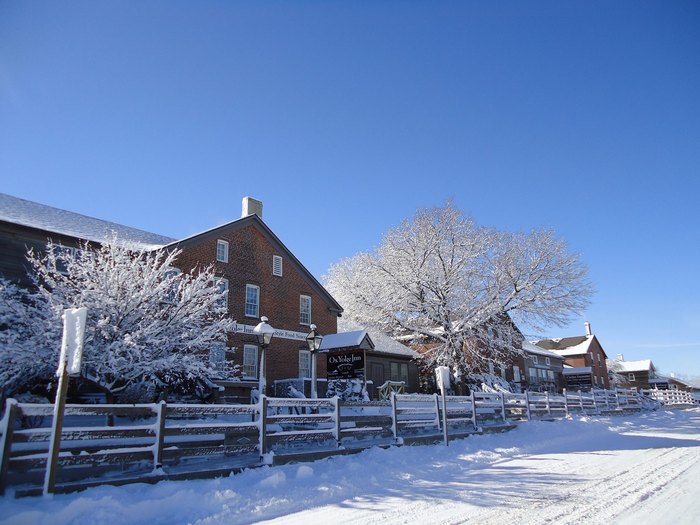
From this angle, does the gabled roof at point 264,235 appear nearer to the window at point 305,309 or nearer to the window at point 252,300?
the window at point 305,309

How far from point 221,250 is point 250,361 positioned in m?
5.56

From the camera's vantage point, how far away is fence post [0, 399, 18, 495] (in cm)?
684

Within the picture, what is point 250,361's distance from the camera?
2309 centimetres

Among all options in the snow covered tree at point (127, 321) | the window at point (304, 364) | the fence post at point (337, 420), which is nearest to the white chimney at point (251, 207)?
the window at point (304, 364)

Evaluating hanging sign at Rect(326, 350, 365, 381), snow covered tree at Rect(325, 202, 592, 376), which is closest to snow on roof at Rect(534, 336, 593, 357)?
snow covered tree at Rect(325, 202, 592, 376)

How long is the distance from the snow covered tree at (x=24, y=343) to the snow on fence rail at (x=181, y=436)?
1.69 meters

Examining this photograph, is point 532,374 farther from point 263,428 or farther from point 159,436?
point 159,436

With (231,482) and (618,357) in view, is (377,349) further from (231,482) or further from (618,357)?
(618,357)

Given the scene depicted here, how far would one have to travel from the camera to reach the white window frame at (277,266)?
2567 cm

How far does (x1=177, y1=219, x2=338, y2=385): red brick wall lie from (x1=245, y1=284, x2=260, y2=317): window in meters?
0.20

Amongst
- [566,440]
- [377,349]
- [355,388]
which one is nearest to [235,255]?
[355,388]

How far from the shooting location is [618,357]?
87.8m

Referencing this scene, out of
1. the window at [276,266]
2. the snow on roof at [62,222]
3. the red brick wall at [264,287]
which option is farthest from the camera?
the window at [276,266]

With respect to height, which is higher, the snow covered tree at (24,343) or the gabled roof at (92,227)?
the gabled roof at (92,227)
